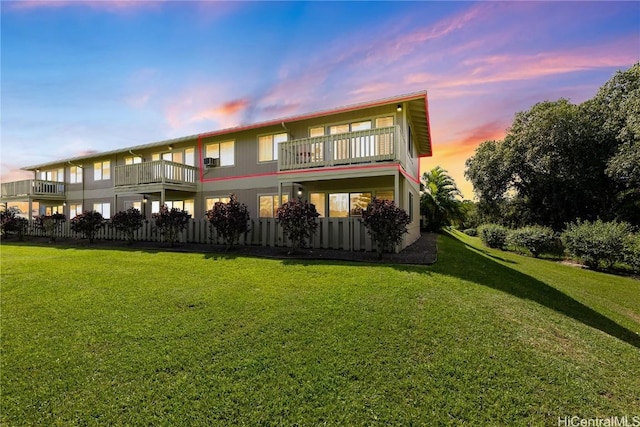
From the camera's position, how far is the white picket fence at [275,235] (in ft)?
34.2

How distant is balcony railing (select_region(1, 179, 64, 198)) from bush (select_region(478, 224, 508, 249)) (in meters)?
32.0

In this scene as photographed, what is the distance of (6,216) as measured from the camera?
18.5 metres

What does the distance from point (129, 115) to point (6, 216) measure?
555 inches

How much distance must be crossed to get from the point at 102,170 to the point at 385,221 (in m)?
21.8

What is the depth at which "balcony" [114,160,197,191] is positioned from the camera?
48.6 feet

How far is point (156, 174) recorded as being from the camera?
14.9m

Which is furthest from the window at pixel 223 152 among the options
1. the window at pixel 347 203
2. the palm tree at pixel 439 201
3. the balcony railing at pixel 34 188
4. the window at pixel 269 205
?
the palm tree at pixel 439 201

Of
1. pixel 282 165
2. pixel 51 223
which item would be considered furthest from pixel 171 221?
pixel 51 223

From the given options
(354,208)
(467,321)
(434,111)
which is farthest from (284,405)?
(434,111)

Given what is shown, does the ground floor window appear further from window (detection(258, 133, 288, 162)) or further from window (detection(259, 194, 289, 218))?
window (detection(258, 133, 288, 162))

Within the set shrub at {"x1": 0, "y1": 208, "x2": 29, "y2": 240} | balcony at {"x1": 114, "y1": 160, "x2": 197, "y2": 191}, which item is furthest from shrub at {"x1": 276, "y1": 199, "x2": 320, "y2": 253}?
shrub at {"x1": 0, "y1": 208, "x2": 29, "y2": 240}

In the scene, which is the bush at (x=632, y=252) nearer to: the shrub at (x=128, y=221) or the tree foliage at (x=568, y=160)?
the tree foliage at (x=568, y=160)

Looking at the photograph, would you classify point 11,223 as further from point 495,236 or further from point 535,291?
point 495,236

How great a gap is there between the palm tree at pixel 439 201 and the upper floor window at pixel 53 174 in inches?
1206
